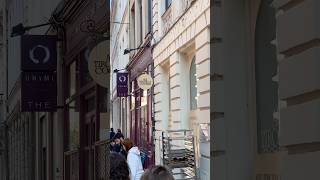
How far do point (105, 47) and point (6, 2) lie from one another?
1143 centimetres

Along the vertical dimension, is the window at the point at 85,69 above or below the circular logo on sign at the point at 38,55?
below

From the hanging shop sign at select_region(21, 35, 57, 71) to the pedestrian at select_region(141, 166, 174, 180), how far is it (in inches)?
157

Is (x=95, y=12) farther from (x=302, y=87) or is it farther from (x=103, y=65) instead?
(x=302, y=87)

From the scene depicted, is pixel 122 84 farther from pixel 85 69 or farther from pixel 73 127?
pixel 85 69

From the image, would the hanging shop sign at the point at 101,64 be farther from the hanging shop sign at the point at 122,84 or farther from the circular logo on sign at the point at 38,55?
the hanging shop sign at the point at 122,84

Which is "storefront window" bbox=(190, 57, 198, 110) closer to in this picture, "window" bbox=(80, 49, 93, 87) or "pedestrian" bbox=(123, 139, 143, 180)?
"pedestrian" bbox=(123, 139, 143, 180)

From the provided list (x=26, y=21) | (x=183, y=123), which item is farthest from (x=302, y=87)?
(x=26, y=21)

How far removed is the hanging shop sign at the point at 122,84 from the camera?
26.8 metres

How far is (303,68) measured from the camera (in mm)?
4703

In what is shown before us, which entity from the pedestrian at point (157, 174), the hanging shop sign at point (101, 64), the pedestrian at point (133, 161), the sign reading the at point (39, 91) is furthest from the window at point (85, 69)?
the pedestrian at point (133, 161)

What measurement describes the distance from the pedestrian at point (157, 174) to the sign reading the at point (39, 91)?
4.31 m

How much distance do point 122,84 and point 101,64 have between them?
2129cm

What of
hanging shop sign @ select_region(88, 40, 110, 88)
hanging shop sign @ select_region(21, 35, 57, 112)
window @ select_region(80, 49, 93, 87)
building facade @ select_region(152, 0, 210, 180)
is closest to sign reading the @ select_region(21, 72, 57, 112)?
hanging shop sign @ select_region(21, 35, 57, 112)

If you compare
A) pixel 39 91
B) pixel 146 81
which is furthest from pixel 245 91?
pixel 146 81
